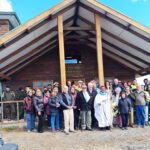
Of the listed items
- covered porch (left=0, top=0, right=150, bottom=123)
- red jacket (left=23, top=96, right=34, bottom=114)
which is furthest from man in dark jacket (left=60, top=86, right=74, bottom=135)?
red jacket (left=23, top=96, right=34, bottom=114)

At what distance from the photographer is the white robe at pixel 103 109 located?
6496 mm

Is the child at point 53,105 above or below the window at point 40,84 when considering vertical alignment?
below

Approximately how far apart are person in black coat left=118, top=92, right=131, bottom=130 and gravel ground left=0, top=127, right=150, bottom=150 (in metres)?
0.32

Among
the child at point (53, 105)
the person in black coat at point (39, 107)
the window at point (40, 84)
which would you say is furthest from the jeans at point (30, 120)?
the window at point (40, 84)

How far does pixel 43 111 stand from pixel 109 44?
6.23 metres

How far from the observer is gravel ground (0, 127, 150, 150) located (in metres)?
4.74

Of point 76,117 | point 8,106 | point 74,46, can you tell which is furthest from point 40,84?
point 76,117

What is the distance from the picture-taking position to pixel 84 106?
6.45 metres

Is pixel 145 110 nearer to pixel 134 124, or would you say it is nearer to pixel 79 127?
pixel 134 124

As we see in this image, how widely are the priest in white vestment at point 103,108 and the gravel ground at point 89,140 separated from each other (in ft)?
1.14

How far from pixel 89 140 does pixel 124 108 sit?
77.1 inches

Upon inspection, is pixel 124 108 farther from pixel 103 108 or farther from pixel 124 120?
pixel 103 108

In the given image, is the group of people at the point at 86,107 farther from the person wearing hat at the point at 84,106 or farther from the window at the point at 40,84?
the window at the point at 40,84

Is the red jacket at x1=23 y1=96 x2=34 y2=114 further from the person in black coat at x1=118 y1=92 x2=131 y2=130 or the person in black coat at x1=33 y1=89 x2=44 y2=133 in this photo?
the person in black coat at x1=118 y1=92 x2=131 y2=130
